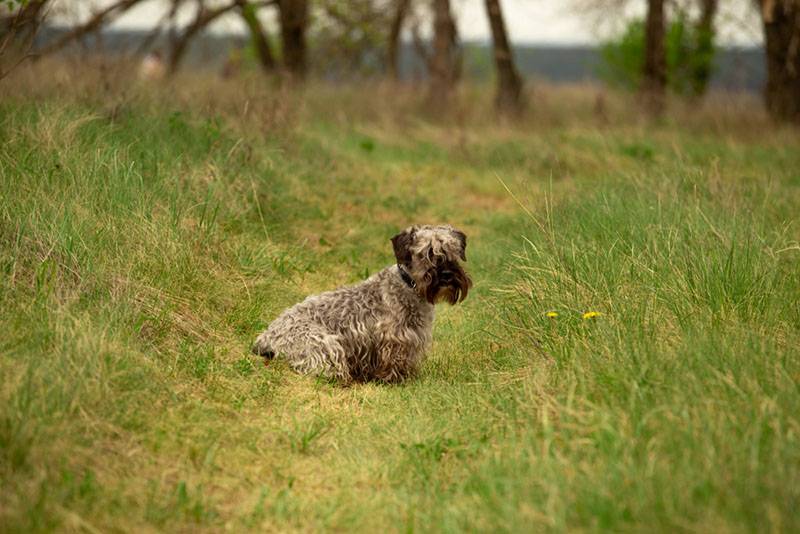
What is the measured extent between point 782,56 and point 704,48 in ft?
37.1

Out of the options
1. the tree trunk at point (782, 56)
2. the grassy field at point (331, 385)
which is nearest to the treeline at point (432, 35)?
the tree trunk at point (782, 56)

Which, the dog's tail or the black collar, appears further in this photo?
the black collar

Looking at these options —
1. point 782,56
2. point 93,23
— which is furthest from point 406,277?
point 782,56

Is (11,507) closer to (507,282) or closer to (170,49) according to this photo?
(507,282)

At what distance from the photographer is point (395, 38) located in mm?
27094

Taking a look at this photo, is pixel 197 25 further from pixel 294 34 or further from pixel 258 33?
pixel 294 34

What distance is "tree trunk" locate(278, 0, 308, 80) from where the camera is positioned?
21.6 m

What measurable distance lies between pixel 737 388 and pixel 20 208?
18.0 feet

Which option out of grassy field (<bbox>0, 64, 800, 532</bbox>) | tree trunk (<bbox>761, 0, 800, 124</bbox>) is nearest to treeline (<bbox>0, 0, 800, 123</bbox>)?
tree trunk (<bbox>761, 0, 800, 124</bbox>)

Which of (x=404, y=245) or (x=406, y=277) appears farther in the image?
(x=406, y=277)

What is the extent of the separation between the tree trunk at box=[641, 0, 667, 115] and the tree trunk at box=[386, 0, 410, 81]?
6.06 metres

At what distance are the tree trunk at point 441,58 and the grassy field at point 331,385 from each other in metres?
9.18

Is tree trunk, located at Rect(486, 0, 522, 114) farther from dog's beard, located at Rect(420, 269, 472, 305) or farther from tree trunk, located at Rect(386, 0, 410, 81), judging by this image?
dog's beard, located at Rect(420, 269, 472, 305)

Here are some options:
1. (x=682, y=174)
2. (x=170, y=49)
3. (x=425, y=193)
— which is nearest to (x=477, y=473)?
(x=682, y=174)
